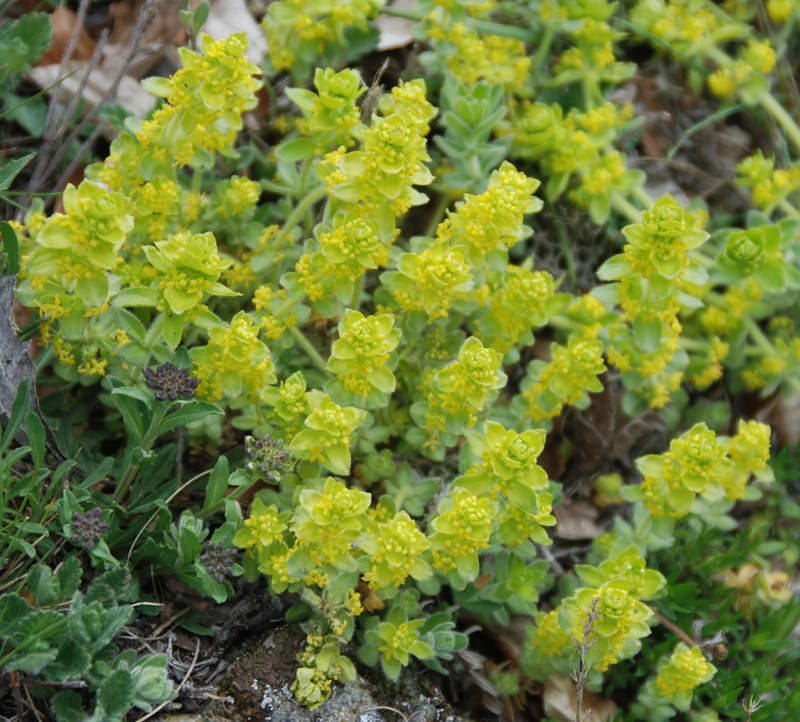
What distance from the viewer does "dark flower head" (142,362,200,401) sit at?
7.83 ft

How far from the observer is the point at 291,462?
2670 mm

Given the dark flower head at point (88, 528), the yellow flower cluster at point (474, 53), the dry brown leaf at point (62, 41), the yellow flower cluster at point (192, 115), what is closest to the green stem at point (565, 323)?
the yellow flower cluster at point (474, 53)

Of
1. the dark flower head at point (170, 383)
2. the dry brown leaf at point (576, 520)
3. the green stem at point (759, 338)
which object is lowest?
the dry brown leaf at point (576, 520)

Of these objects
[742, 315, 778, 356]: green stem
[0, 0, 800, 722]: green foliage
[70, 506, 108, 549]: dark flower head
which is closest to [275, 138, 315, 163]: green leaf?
[0, 0, 800, 722]: green foliage

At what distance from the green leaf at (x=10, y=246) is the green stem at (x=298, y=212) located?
859 millimetres

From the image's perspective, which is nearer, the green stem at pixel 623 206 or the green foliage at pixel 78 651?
the green foliage at pixel 78 651

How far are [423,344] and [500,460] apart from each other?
0.72m

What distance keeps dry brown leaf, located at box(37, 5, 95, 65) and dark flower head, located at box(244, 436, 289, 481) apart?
2176 mm

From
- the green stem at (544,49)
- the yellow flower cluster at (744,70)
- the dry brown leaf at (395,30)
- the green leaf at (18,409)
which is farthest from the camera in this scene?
the yellow flower cluster at (744,70)

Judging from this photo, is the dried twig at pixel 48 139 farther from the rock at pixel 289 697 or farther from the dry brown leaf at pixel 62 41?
the rock at pixel 289 697

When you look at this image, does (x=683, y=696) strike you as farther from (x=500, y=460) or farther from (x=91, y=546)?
(x=91, y=546)

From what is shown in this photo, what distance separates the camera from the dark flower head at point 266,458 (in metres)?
2.52

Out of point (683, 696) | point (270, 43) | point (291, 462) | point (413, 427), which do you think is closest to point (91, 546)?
point (291, 462)

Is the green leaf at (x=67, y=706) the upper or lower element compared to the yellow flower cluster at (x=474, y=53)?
lower
